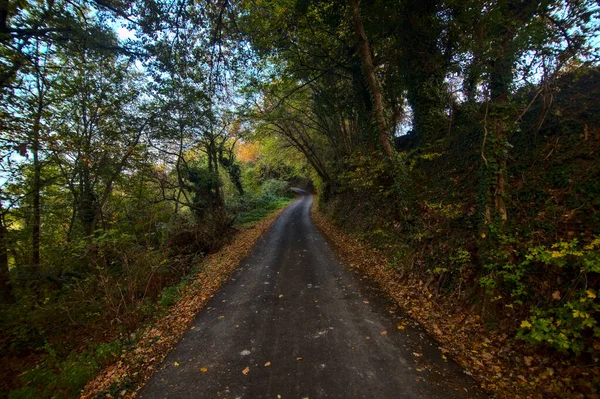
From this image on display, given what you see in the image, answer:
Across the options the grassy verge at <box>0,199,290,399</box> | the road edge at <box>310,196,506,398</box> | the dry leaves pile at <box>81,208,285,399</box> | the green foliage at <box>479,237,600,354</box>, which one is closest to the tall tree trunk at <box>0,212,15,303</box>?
the grassy verge at <box>0,199,290,399</box>

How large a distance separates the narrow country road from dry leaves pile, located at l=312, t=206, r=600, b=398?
0.87 ft

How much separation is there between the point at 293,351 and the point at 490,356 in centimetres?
296

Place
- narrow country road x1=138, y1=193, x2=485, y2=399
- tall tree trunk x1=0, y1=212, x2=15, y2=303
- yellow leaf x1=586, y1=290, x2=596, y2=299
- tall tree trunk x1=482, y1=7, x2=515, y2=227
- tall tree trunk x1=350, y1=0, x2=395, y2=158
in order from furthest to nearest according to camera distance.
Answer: tall tree trunk x1=350, y1=0, x2=395, y2=158 < tall tree trunk x1=0, y1=212, x2=15, y2=303 < tall tree trunk x1=482, y1=7, x2=515, y2=227 < narrow country road x1=138, y1=193, x2=485, y2=399 < yellow leaf x1=586, y1=290, x2=596, y2=299

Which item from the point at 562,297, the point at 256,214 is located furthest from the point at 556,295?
the point at 256,214

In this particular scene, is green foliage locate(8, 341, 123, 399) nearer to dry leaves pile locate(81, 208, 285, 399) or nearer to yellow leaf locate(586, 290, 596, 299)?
dry leaves pile locate(81, 208, 285, 399)

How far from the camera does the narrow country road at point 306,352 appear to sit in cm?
340

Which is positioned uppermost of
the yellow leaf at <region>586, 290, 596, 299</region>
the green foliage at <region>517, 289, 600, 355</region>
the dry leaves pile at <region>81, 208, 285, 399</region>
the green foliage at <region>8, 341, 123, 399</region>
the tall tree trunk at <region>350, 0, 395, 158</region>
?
the tall tree trunk at <region>350, 0, 395, 158</region>

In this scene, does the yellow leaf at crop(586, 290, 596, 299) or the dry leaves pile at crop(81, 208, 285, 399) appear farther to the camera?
the dry leaves pile at crop(81, 208, 285, 399)

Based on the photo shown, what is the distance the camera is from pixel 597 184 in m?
4.24

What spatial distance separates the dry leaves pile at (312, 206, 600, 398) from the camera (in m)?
2.98

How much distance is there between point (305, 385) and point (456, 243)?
446 cm

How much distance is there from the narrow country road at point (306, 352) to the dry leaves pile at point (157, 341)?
0.83 ft

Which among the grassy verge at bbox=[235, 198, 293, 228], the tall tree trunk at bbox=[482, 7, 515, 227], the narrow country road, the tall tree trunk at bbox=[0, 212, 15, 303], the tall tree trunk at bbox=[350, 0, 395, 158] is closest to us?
the narrow country road

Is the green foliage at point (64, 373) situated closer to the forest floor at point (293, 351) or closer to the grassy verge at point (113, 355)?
the grassy verge at point (113, 355)
